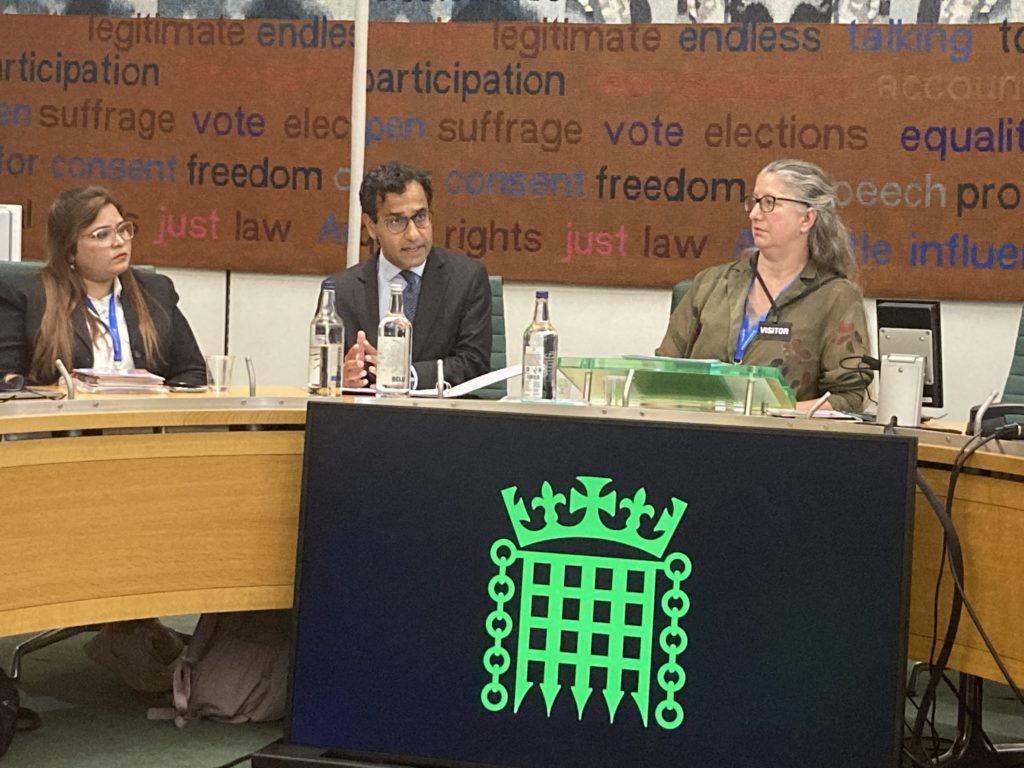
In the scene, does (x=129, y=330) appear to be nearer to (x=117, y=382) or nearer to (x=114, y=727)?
(x=117, y=382)

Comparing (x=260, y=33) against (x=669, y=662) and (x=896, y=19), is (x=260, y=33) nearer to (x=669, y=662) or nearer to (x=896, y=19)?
(x=896, y=19)

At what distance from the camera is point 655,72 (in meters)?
4.33

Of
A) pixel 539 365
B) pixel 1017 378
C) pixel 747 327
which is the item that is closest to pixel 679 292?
pixel 747 327

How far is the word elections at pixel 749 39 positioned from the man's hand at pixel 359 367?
194cm

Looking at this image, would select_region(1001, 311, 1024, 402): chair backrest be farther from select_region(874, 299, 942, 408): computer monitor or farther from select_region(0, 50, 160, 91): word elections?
select_region(0, 50, 160, 91): word elections

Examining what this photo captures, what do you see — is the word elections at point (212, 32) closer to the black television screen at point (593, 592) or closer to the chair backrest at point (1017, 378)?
the chair backrest at point (1017, 378)

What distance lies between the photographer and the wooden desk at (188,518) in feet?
6.73

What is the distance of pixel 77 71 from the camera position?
4711 mm

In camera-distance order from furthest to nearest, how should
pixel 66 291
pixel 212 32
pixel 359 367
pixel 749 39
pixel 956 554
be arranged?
pixel 212 32, pixel 749 39, pixel 66 291, pixel 359 367, pixel 956 554

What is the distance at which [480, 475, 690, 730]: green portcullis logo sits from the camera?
6.70ft

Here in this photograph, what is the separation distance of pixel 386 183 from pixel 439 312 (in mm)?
352

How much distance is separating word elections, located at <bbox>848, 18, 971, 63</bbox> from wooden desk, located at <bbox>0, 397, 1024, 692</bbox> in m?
2.28

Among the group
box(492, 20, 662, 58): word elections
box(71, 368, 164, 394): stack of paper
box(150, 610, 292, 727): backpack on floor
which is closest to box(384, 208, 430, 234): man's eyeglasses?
box(71, 368, 164, 394): stack of paper

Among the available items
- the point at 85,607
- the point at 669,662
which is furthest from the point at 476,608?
the point at 85,607
